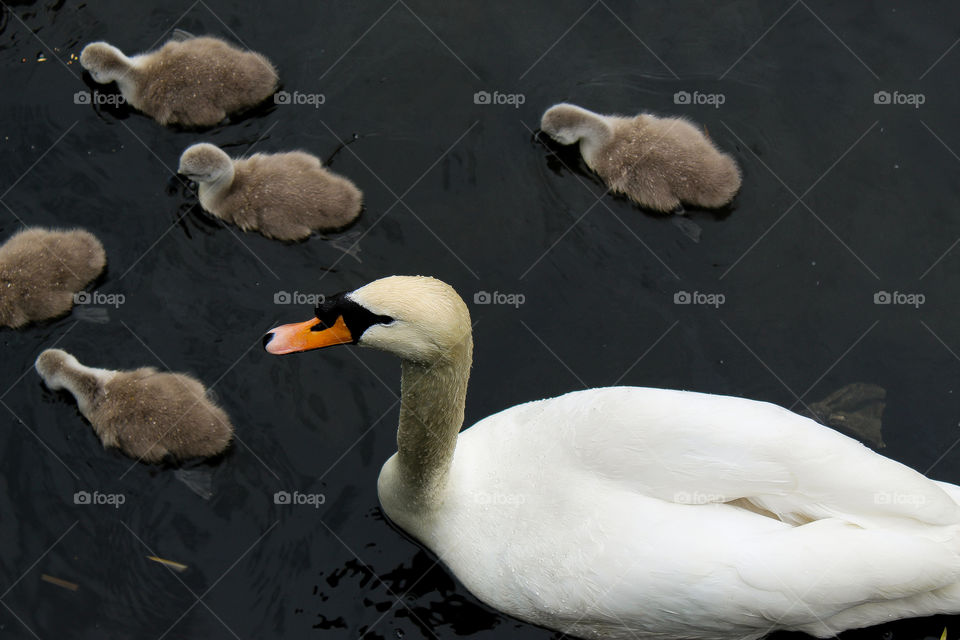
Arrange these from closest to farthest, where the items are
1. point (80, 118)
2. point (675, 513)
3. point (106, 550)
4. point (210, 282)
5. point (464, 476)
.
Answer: point (675, 513)
point (464, 476)
point (106, 550)
point (210, 282)
point (80, 118)

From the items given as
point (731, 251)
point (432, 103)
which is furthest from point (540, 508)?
point (432, 103)

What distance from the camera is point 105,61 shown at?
22.7ft

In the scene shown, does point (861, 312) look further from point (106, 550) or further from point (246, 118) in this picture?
point (106, 550)

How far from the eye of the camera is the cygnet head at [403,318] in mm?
4262

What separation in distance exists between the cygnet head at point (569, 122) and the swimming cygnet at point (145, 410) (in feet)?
9.21

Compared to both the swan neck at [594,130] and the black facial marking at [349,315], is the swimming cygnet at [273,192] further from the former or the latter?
the black facial marking at [349,315]

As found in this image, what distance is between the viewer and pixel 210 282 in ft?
22.1

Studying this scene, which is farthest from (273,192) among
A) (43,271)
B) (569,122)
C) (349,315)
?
(349,315)

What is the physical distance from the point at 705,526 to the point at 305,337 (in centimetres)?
198

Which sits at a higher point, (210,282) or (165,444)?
(210,282)

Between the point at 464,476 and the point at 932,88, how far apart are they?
4.63m

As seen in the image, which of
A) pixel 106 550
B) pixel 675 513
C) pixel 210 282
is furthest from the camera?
pixel 210 282

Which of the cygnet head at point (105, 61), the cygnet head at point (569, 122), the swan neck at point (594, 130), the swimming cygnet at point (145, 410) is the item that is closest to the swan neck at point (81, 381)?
the swimming cygnet at point (145, 410)

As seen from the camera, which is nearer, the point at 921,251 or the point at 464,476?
the point at 464,476
